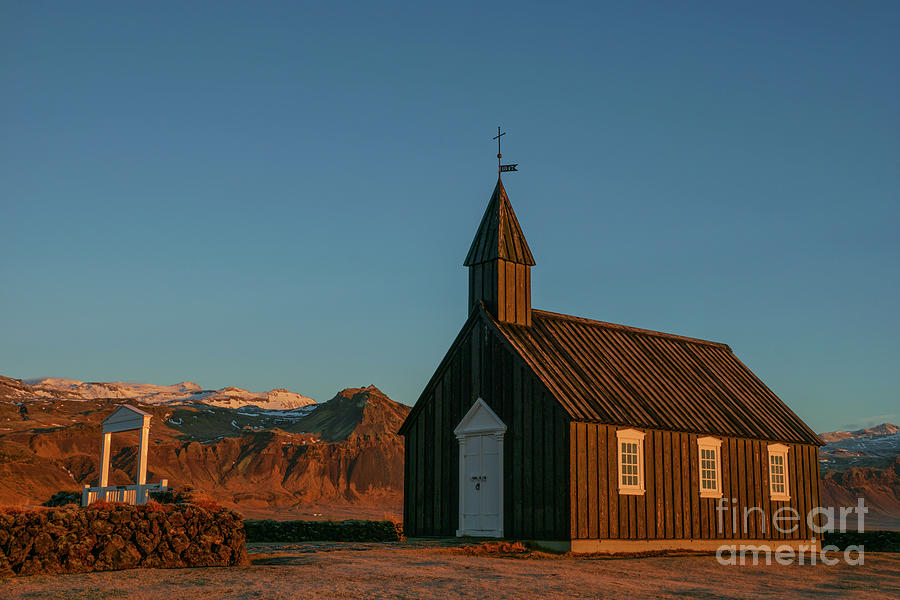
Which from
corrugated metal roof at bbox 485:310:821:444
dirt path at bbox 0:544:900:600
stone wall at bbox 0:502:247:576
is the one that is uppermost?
corrugated metal roof at bbox 485:310:821:444

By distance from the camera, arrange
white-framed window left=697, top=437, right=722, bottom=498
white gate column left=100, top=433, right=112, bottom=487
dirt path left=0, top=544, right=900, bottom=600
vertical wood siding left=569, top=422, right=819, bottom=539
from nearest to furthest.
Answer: dirt path left=0, top=544, right=900, bottom=600
vertical wood siding left=569, top=422, right=819, bottom=539
white-framed window left=697, top=437, right=722, bottom=498
white gate column left=100, top=433, right=112, bottom=487

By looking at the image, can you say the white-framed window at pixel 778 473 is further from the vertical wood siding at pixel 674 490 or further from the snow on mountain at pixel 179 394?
the snow on mountain at pixel 179 394

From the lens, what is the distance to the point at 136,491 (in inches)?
985

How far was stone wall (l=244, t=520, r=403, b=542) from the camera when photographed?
26.9 m

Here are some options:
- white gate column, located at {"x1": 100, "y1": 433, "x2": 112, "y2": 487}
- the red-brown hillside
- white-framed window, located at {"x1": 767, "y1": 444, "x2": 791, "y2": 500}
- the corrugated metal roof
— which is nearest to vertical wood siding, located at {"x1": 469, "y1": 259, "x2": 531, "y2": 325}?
the corrugated metal roof

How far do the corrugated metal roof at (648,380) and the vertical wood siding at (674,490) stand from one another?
48 cm

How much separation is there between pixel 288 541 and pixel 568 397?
983cm

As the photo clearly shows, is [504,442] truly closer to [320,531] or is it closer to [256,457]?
[320,531]

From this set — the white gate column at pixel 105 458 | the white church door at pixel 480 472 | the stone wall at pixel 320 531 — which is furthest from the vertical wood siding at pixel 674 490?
the white gate column at pixel 105 458

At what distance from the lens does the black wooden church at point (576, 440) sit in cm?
2289

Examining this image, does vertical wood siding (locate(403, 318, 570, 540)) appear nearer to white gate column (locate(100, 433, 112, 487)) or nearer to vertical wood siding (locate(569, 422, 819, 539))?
vertical wood siding (locate(569, 422, 819, 539))

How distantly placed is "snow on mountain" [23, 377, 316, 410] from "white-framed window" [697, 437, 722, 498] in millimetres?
116545

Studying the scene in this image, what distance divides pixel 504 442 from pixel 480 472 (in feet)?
3.80

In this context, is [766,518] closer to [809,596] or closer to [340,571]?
[809,596]
